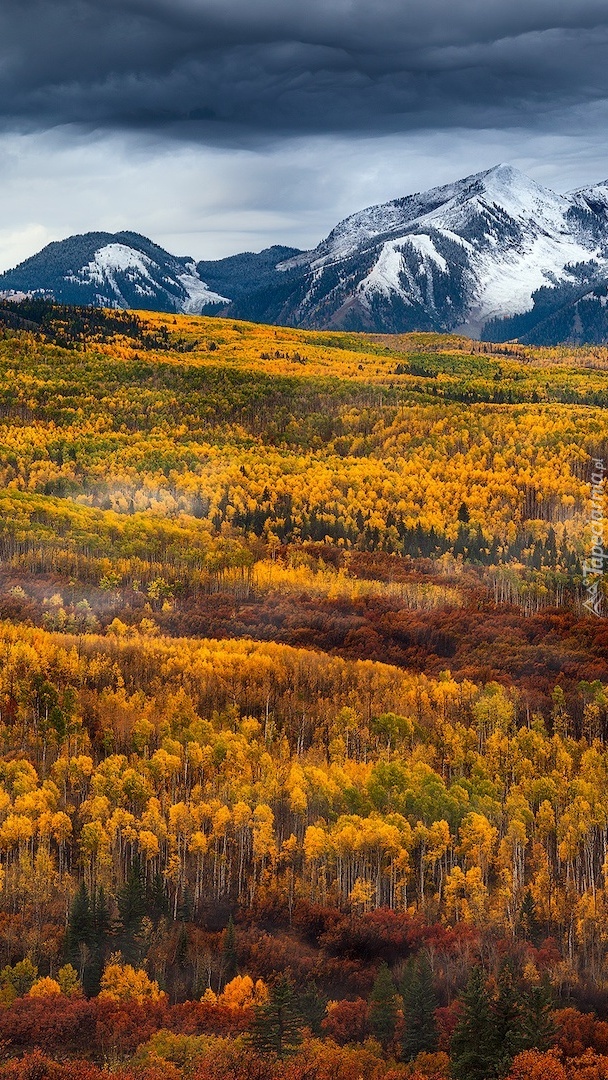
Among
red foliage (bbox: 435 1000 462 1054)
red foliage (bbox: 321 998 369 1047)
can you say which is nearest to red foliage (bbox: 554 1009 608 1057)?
red foliage (bbox: 435 1000 462 1054)

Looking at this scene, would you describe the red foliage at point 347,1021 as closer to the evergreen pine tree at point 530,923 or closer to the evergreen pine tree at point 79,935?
the evergreen pine tree at point 530,923

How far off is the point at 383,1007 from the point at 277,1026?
10.5 m

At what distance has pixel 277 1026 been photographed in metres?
102

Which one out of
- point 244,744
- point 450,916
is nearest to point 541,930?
point 450,916

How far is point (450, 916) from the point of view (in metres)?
134

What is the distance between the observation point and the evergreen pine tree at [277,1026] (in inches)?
3976

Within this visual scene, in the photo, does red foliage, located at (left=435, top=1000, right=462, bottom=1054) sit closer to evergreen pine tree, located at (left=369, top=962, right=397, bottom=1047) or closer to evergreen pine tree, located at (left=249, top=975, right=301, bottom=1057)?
evergreen pine tree, located at (left=369, top=962, right=397, bottom=1047)

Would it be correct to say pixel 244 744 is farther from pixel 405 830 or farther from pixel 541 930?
pixel 541 930

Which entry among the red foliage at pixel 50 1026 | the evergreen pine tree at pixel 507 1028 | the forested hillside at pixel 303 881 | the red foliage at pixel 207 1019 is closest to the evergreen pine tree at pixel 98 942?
the forested hillside at pixel 303 881

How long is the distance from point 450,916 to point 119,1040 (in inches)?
1764

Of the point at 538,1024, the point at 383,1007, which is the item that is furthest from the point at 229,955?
the point at 538,1024

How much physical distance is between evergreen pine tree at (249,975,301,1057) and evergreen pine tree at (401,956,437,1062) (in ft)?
31.6

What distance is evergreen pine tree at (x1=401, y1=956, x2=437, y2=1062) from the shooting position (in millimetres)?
100938

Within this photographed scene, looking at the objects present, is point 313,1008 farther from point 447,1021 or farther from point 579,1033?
point 579,1033
